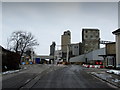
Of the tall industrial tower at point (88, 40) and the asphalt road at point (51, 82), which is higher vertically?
the tall industrial tower at point (88, 40)

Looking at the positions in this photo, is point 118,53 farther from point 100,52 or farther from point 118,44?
point 100,52

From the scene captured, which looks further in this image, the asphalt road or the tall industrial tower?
the tall industrial tower

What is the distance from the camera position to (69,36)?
150m

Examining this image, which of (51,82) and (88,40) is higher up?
(88,40)

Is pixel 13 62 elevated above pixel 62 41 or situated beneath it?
situated beneath

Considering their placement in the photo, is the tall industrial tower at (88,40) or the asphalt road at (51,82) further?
the tall industrial tower at (88,40)

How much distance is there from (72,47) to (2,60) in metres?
102

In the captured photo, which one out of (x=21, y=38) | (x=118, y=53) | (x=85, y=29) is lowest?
(x=118, y=53)

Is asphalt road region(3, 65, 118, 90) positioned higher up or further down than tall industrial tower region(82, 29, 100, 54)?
further down

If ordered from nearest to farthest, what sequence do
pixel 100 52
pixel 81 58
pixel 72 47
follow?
pixel 100 52 → pixel 81 58 → pixel 72 47

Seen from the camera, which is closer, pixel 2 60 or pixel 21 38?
pixel 2 60

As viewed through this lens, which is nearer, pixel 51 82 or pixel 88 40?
pixel 51 82

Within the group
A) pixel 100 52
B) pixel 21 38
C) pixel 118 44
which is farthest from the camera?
pixel 100 52

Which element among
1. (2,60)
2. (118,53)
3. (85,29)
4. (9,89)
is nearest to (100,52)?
(85,29)
